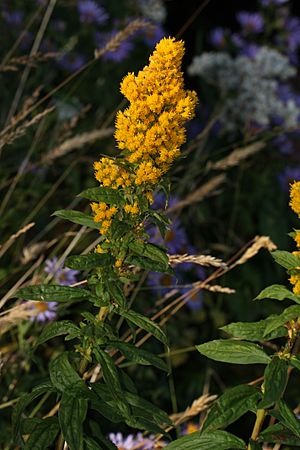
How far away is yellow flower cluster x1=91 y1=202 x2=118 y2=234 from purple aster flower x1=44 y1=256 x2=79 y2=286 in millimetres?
966

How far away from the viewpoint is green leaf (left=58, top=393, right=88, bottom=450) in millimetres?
1471

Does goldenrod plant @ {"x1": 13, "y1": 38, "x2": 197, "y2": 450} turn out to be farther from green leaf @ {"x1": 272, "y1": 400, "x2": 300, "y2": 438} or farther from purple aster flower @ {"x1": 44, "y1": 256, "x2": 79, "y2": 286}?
purple aster flower @ {"x1": 44, "y1": 256, "x2": 79, "y2": 286}

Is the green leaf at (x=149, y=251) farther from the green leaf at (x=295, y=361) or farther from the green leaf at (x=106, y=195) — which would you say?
the green leaf at (x=295, y=361)

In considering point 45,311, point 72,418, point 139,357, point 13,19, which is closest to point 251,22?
point 13,19

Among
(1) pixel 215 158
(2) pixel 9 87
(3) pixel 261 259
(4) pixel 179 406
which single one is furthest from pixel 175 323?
(2) pixel 9 87

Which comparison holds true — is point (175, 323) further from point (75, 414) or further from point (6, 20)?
point (75, 414)

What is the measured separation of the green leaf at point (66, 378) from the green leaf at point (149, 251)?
243 mm

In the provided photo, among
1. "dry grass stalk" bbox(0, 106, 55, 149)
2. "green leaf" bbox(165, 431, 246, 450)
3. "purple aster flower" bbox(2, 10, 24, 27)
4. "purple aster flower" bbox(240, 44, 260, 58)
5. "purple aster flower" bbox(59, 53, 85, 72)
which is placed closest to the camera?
"green leaf" bbox(165, 431, 246, 450)

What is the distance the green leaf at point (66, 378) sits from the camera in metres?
1.54

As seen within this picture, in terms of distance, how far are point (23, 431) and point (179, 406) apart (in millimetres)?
1811

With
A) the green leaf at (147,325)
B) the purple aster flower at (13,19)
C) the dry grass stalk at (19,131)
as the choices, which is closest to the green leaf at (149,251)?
the green leaf at (147,325)

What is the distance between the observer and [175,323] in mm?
3637

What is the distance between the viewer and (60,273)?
2.70m

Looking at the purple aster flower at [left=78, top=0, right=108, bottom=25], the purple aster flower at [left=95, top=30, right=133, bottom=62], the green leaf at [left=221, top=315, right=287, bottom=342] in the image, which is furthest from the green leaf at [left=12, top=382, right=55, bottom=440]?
the purple aster flower at [left=78, top=0, right=108, bottom=25]
